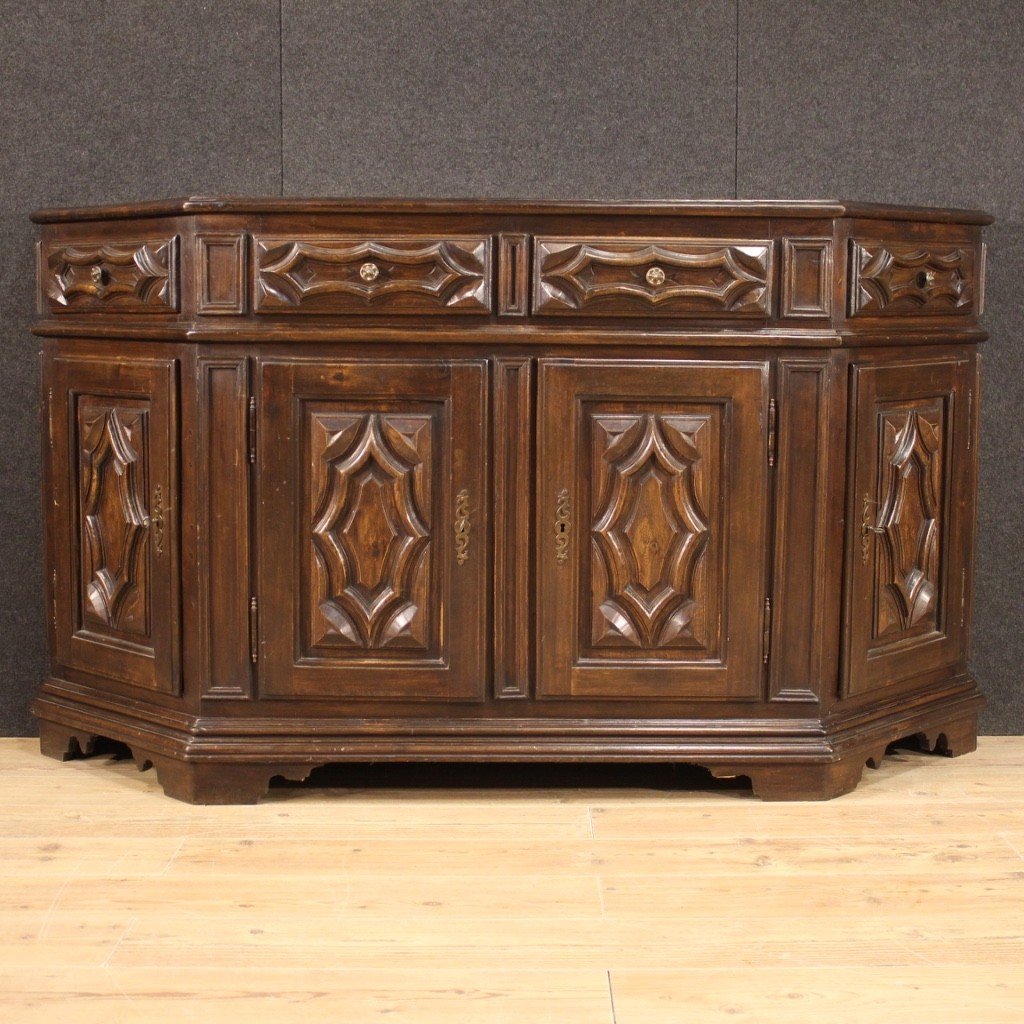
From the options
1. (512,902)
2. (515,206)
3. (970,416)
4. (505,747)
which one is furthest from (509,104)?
(512,902)

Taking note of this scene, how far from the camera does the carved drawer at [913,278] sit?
276 cm

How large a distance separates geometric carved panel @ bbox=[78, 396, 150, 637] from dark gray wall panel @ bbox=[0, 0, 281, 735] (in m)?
0.46

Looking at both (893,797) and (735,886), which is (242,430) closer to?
(735,886)

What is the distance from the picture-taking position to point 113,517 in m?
2.94

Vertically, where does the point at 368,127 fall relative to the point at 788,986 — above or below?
above

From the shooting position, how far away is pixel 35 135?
129 inches

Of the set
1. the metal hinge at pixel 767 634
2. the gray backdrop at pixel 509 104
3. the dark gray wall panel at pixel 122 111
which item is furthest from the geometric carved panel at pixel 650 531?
the dark gray wall panel at pixel 122 111

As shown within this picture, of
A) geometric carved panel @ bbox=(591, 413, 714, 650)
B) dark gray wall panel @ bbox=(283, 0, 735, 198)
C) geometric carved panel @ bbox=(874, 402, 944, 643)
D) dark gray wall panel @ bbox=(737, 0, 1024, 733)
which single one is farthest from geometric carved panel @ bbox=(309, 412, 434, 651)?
dark gray wall panel @ bbox=(737, 0, 1024, 733)

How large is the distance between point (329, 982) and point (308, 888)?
1.13ft

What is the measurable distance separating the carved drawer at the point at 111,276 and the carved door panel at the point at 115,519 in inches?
4.3

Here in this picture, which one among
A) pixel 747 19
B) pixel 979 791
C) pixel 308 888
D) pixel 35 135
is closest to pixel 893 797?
pixel 979 791

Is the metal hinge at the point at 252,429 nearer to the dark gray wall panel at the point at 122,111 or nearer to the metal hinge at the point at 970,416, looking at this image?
the dark gray wall panel at the point at 122,111

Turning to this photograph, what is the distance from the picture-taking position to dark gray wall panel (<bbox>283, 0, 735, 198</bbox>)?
10.7 ft

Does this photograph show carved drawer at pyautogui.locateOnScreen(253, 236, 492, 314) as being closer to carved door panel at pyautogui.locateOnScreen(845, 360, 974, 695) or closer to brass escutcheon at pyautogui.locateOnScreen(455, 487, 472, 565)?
brass escutcheon at pyautogui.locateOnScreen(455, 487, 472, 565)
